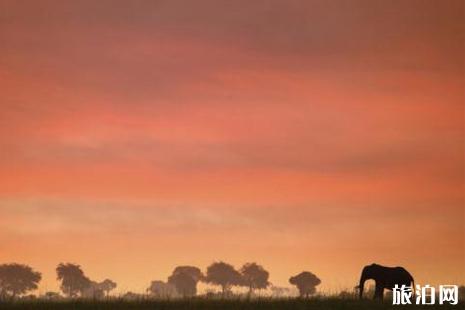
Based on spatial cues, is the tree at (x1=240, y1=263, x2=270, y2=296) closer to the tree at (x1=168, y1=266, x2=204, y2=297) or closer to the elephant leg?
the tree at (x1=168, y1=266, x2=204, y2=297)

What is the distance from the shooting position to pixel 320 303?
34.1m

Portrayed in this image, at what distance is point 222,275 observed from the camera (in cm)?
15450

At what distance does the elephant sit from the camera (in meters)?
38.1

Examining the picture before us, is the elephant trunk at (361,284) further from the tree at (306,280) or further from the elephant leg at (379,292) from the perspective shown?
the tree at (306,280)

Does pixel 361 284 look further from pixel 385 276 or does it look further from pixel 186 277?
pixel 186 277

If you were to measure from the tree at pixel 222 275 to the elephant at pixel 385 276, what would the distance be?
116905 millimetres

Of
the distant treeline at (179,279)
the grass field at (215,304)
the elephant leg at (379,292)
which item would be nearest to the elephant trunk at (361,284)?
the elephant leg at (379,292)

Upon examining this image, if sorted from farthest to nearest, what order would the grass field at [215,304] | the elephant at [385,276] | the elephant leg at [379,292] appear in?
1. the elephant at [385,276]
2. the elephant leg at [379,292]
3. the grass field at [215,304]

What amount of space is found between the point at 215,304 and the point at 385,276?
10.4 meters

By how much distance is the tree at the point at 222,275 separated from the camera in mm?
154375

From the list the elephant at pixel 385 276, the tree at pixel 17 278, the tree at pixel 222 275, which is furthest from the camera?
the tree at pixel 222 275

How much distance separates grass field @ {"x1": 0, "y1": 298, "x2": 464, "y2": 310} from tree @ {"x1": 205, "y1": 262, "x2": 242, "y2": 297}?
396 ft

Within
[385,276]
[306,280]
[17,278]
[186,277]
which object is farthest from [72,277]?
[385,276]

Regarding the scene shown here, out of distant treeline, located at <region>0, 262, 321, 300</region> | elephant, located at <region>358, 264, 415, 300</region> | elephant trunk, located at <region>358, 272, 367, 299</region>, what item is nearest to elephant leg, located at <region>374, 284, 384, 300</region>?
elephant, located at <region>358, 264, 415, 300</region>
